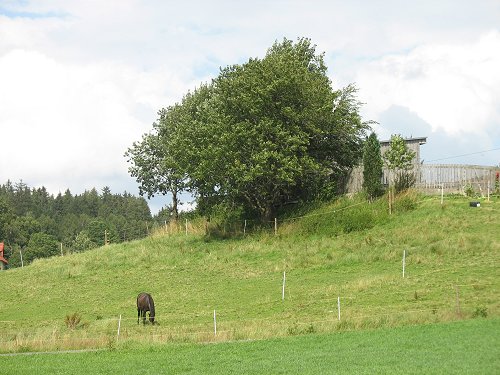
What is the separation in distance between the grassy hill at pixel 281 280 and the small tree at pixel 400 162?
2.41 meters

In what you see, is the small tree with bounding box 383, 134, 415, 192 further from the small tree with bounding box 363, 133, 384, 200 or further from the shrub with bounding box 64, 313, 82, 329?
the shrub with bounding box 64, 313, 82, 329

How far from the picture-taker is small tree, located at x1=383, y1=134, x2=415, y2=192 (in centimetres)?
5494

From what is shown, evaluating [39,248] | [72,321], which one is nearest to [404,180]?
[72,321]

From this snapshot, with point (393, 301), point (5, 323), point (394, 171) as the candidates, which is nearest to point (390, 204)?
point (394, 171)

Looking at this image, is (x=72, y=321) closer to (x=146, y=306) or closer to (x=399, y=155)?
(x=146, y=306)

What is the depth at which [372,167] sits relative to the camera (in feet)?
179

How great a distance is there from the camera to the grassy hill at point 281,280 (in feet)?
99.1

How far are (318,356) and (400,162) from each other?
111 ft

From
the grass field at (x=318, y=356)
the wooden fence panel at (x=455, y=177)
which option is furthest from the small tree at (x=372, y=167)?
the grass field at (x=318, y=356)

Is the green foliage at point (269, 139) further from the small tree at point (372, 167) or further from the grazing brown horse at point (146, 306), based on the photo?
the grazing brown horse at point (146, 306)

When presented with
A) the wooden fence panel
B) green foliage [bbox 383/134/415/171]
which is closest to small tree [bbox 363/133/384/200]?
green foliage [bbox 383/134/415/171]

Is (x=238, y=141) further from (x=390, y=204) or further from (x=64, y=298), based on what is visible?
(x=64, y=298)

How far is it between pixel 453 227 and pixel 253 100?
17.4 m

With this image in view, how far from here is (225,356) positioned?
24.7 m
